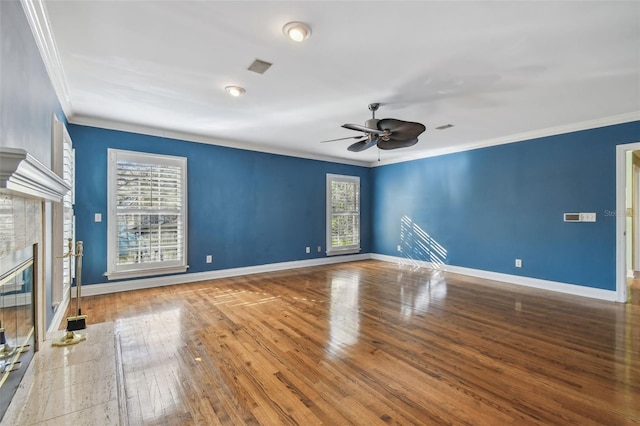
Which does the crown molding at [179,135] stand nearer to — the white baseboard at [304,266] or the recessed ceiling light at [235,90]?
the recessed ceiling light at [235,90]

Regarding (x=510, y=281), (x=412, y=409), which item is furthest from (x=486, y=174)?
(x=412, y=409)

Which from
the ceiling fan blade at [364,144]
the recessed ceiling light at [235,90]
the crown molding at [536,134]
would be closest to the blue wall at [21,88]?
the recessed ceiling light at [235,90]

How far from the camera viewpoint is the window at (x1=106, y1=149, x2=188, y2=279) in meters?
4.38

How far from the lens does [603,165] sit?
164 inches

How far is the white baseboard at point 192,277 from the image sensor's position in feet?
14.1

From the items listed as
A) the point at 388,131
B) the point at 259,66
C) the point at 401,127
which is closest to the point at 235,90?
the point at 259,66

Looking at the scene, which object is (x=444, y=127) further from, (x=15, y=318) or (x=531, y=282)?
(x=15, y=318)

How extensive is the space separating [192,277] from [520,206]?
225 inches

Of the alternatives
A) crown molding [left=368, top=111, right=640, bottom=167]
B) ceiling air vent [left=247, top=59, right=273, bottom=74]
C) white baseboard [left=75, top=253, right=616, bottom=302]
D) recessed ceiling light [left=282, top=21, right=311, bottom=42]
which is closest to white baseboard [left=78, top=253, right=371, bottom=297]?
white baseboard [left=75, top=253, right=616, bottom=302]

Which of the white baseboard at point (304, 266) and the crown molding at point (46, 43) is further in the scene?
the white baseboard at point (304, 266)

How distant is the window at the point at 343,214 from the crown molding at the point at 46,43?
16.0ft

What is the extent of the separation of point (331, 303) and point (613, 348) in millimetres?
2751

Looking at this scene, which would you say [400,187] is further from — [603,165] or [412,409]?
[412,409]

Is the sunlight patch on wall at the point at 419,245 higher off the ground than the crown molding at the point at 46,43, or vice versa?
the crown molding at the point at 46,43
